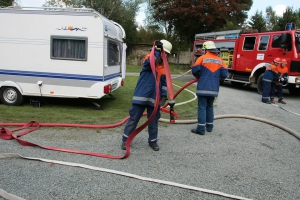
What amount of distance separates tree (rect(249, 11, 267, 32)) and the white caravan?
96.0 ft

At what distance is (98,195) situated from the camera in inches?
118

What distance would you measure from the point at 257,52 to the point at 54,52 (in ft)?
29.2

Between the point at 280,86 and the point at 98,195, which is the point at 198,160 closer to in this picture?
the point at 98,195

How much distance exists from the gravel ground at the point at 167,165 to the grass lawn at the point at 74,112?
0.86 meters

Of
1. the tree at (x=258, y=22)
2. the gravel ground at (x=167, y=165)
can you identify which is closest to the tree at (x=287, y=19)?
the tree at (x=258, y=22)

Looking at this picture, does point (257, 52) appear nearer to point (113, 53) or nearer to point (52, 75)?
point (113, 53)

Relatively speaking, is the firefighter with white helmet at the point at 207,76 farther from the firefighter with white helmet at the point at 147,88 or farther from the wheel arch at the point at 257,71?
the wheel arch at the point at 257,71

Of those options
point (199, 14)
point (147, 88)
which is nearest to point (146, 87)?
point (147, 88)

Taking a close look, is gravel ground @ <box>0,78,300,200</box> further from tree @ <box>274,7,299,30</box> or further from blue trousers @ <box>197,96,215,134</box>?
tree @ <box>274,7,299,30</box>

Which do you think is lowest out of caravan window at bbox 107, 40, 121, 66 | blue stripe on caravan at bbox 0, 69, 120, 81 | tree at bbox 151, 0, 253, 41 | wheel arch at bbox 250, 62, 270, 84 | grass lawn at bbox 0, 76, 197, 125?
grass lawn at bbox 0, 76, 197, 125

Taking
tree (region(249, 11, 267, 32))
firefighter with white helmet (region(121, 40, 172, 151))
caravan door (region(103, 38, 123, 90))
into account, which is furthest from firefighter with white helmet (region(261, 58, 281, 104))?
tree (region(249, 11, 267, 32))

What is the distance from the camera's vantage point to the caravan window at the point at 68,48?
23.5 feet

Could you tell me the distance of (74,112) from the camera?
713cm

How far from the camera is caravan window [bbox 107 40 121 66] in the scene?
7.73m
